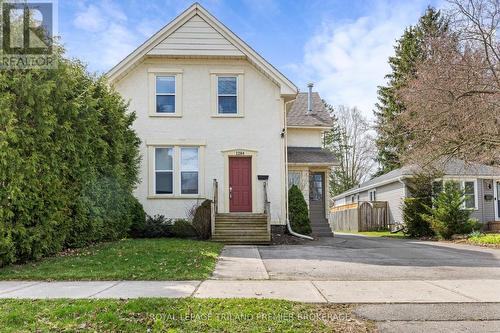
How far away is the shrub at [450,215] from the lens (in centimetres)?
1683

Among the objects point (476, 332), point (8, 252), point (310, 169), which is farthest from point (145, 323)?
point (310, 169)

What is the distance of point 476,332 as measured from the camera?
14.0 feet

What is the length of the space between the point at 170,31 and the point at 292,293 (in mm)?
12618

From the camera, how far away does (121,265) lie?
8109 mm

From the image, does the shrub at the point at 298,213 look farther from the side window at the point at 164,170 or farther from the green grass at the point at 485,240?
the green grass at the point at 485,240

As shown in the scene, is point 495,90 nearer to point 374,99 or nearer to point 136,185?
point 136,185

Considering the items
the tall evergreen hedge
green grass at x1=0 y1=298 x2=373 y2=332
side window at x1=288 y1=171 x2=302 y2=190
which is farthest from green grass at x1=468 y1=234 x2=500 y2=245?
the tall evergreen hedge

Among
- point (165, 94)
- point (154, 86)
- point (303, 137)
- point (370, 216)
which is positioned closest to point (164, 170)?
point (165, 94)

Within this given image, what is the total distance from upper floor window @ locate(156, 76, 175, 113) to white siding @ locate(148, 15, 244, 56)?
1.06 m

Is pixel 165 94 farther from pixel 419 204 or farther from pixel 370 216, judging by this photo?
pixel 370 216

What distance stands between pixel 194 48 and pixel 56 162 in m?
8.38

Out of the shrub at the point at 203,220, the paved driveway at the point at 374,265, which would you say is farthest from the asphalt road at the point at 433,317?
the shrub at the point at 203,220

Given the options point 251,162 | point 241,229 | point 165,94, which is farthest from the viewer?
point 165,94

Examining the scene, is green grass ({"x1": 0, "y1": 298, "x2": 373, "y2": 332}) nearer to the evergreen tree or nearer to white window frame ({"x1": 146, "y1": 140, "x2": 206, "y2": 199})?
white window frame ({"x1": 146, "y1": 140, "x2": 206, "y2": 199})
